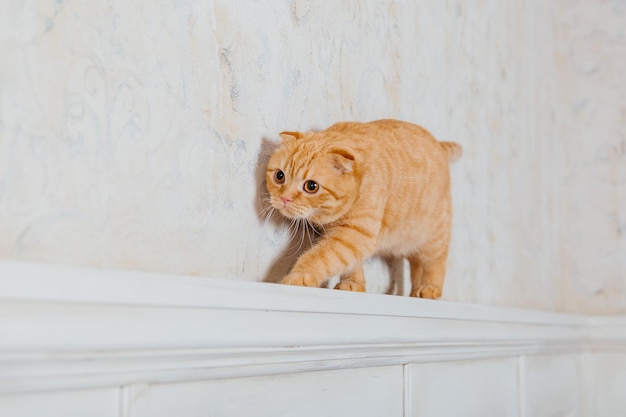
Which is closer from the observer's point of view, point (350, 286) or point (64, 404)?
point (64, 404)

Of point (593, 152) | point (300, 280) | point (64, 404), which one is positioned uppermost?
point (593, 152)

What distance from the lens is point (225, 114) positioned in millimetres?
890

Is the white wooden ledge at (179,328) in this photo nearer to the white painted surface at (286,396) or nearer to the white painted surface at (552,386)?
the white painted surface at (286,396)

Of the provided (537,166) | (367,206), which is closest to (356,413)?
(367,206)

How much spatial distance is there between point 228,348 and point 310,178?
0.31 meters

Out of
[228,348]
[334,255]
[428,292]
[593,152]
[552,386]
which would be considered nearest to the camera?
[228,348]

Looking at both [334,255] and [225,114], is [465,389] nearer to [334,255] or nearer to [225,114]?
[334,255]

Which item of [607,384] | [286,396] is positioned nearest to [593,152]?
[607,384]

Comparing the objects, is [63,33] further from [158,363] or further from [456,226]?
[456,226]

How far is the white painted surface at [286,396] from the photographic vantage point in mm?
660

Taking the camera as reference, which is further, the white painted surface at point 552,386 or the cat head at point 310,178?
the white painted surface at point 552,386

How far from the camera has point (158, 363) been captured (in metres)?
0.62

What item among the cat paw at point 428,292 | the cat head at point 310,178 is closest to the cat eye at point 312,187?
the cat head at point 310,178

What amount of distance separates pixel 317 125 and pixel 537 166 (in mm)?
1052
